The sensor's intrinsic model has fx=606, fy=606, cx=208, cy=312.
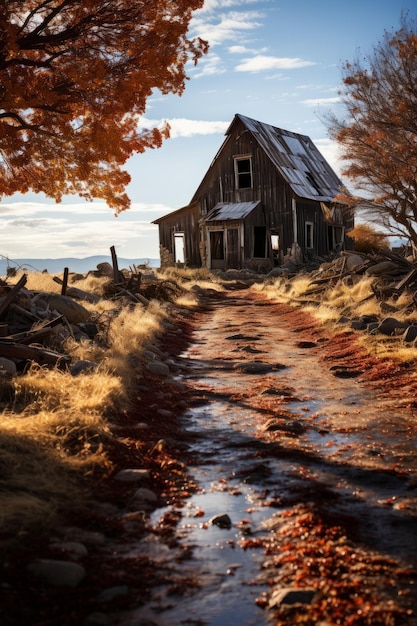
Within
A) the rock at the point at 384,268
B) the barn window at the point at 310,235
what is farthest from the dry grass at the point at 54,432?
the barn window at the point at 310,235

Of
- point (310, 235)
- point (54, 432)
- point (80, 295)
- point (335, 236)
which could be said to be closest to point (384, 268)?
point (80, 295)

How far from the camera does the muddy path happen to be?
3531 mm

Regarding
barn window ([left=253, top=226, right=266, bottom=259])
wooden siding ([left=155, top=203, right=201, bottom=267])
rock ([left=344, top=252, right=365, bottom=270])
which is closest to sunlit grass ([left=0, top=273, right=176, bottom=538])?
rock ([left=344, top=252, right=365, bottom=270])

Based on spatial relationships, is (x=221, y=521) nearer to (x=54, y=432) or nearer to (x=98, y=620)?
(x=98, y=620)

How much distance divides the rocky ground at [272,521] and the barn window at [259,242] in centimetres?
2312

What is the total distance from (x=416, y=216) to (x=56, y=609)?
67.2 feet

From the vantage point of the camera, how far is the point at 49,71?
1082 cm

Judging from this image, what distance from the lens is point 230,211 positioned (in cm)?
3070

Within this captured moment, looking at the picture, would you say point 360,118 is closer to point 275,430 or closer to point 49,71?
point 49,71

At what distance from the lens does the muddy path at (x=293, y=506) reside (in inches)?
139

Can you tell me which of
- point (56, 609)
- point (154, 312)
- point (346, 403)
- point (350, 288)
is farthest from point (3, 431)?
point (350, 288)

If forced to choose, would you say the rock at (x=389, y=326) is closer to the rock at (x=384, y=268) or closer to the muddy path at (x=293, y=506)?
the muddy path at (x=293, y=506)

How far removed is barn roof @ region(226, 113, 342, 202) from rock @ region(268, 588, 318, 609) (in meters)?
27.2

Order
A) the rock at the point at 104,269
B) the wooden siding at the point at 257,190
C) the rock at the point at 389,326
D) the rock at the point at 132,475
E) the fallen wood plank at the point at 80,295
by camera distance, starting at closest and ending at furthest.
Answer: the rock at the point at 132,475
the rock at the point at 389,326
the fallen wood plank at the point at 80,295
the rock at the point at 104,269
the wooden siding at the point at 257,190
